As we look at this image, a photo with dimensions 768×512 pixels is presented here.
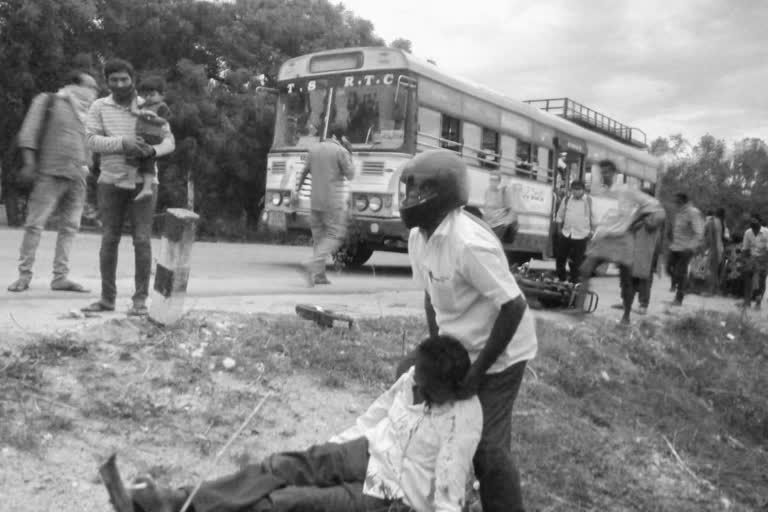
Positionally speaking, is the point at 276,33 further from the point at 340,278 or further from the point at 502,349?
the point at 502,349

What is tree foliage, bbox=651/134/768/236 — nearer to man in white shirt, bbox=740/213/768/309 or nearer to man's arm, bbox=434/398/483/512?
man in white shirt, bbox=740/213/768/309

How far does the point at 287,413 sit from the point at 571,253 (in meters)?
7.32

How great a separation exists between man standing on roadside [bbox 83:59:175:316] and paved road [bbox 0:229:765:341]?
359 millimetres

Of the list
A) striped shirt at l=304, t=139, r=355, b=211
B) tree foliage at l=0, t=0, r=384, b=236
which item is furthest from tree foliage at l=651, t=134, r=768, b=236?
striped shirt at l=304, t=139, r=355, b=211

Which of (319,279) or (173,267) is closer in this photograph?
(173,267)

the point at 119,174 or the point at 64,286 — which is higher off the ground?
the point at 119,174

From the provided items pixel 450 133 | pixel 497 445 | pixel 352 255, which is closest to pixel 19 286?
pixel 497 445

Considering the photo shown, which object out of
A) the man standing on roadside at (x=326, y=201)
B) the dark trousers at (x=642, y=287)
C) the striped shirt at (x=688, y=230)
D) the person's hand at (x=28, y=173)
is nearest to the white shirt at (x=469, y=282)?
the person's hand at (x=28, y=173)

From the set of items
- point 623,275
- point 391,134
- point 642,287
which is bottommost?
point 642,287

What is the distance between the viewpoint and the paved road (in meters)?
6.02

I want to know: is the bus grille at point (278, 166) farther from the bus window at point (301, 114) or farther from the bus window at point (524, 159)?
the bus window at point (524, 159)

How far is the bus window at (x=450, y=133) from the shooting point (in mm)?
12750

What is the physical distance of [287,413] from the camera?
454 cm

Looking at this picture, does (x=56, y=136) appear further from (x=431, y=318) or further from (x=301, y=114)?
(x=301, y=114)
